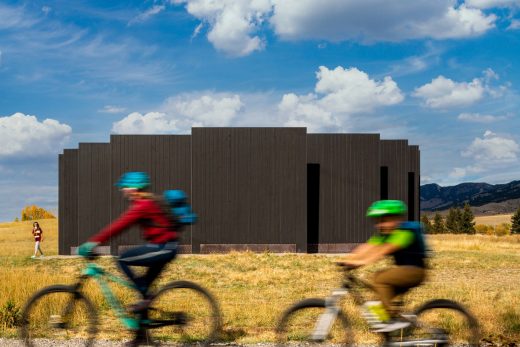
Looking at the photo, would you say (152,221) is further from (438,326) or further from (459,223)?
(459,223)

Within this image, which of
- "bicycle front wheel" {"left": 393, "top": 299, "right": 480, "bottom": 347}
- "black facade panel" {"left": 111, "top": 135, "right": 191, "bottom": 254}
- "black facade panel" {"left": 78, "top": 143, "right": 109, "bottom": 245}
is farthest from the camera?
"black facade panel" {"left": 78, "top": 143, "right": 109, "bottom": 245}

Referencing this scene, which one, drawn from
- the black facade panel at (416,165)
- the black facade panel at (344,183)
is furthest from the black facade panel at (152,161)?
the black facade panel at (416,165)

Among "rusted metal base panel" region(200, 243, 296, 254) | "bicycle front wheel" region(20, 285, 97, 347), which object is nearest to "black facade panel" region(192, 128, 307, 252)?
"rusted metal base panel" region(200, 243, 296, 254)

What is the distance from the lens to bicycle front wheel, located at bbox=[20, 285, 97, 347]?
623 centimetres

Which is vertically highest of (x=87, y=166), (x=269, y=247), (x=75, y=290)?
(x=87, y=166)

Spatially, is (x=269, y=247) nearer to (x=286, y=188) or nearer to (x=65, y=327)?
(x=286, y=188)

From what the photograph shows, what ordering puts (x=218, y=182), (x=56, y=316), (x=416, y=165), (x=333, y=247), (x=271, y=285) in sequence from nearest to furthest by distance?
(x=56, y=316), (x=271, y=285), (x=218, y=182), (x=333, y=247), (x=416, y=165)

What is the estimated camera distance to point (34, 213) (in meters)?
127

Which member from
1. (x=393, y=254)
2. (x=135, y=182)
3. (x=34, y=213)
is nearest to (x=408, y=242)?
(x=393, y=254)

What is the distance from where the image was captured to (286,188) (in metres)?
31.2

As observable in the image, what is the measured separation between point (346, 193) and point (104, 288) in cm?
2703

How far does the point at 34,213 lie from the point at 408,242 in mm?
131835

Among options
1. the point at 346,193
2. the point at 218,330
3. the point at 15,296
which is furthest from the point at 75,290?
the point at 346,193

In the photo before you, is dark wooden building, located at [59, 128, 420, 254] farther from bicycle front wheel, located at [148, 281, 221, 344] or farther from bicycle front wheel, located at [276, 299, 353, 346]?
bicycle front wheel, located at [276, 299, 353, 346]
